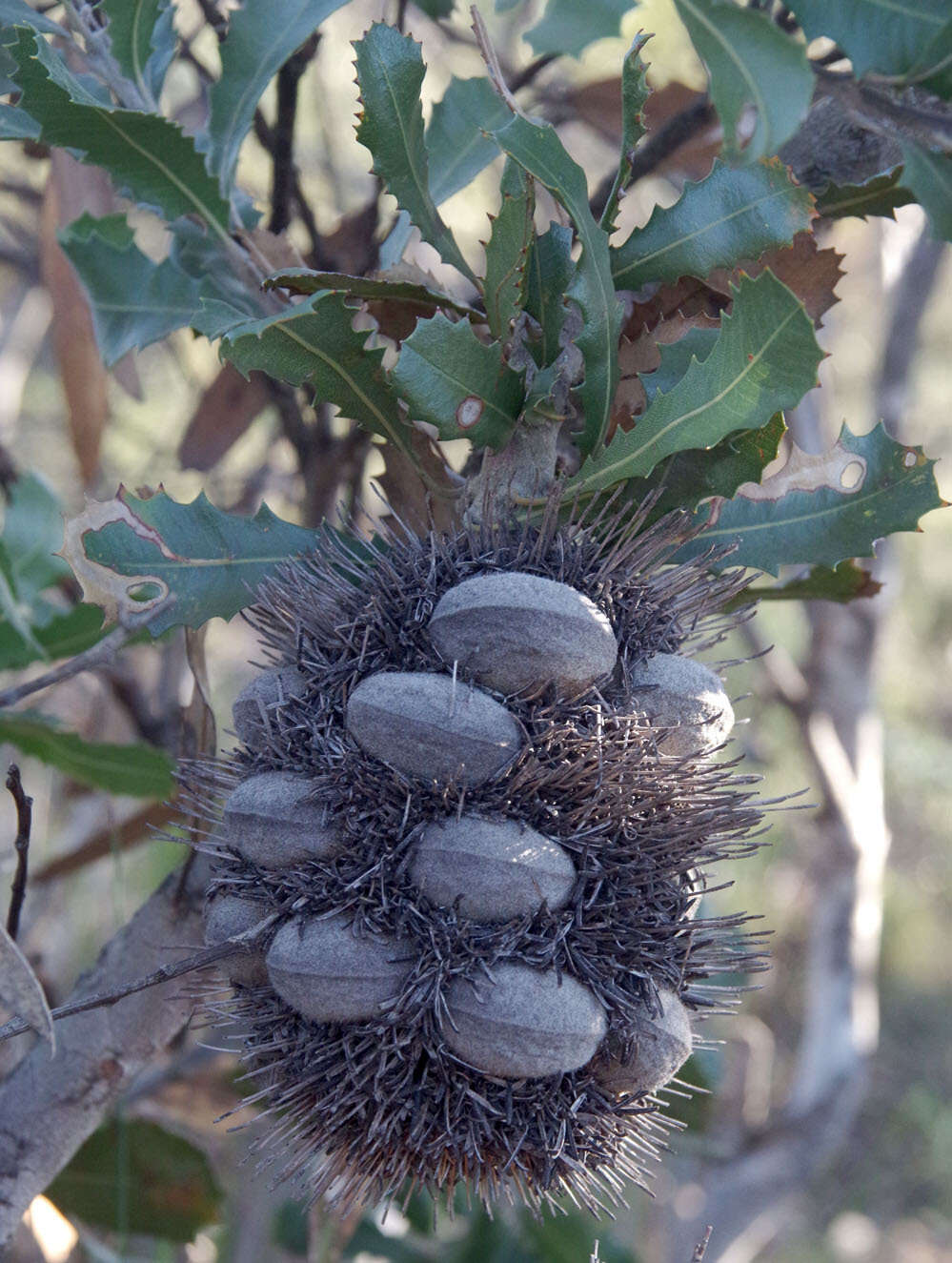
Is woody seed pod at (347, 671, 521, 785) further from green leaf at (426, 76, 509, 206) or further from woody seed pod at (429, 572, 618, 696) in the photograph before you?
green leaf at (426, 76, 509, 206)

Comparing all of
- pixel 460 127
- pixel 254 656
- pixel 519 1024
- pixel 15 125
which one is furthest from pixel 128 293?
pixel 254 656

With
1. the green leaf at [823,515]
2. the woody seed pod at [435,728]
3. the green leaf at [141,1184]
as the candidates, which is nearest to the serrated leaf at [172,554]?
the woody seed pod at [435,728]

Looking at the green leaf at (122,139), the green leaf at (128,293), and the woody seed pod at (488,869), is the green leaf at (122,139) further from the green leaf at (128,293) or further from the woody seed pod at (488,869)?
the woody seed pod at (488,869)

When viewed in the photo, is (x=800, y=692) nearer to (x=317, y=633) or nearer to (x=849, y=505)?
(x=849, y=505)

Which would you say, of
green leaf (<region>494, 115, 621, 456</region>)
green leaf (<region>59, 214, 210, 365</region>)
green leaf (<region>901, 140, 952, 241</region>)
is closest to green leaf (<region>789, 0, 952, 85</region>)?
green leaf (<region>901, 140, 952, 241</region>)

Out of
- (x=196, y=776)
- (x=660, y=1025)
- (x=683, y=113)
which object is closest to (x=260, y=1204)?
(x=196, y=776)
